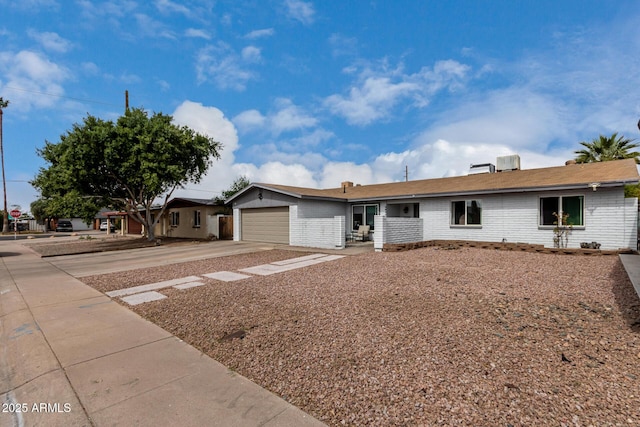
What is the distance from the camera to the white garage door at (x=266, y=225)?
17.1 m

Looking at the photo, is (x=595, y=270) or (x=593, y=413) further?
(x=595, y=270)

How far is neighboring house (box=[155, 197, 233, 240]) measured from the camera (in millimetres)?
22484

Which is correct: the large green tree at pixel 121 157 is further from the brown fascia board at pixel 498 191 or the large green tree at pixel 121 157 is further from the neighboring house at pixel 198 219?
the brown fascia board at pixel 498 191

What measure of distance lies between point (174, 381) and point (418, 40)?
47.3ft

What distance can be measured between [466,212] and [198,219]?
65.0 ft

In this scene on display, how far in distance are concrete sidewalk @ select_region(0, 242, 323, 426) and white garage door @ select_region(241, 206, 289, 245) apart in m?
12.0

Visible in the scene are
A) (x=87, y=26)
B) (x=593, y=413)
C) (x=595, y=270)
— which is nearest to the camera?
(x=593, y=413)

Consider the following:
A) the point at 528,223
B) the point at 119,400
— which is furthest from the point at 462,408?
the point at 528,223

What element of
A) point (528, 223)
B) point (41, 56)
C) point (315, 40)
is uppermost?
point (315, 40)

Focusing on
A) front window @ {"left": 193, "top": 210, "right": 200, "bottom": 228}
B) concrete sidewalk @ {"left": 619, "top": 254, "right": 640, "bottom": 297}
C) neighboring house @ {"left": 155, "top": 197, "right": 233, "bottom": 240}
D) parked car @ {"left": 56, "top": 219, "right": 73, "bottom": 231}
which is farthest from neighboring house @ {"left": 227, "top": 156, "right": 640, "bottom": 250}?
parked car @ {"left": 56, "top": 219, "right": 73, "bottom": 231}

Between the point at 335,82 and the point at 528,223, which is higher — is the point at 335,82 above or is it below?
above

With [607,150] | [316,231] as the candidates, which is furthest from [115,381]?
[607,150]

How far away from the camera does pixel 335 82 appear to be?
1620 cm

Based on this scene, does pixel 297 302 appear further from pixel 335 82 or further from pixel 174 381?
pixel 335 82
